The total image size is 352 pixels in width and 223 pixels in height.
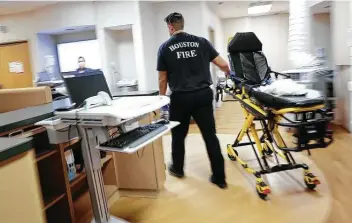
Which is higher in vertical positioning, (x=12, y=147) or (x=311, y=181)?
(x=12, y=147)

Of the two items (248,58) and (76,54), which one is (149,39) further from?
(248,58)

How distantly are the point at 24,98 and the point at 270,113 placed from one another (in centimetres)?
190

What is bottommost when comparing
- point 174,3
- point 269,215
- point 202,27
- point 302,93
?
point 269,215

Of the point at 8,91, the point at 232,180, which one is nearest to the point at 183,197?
the point at 232,180

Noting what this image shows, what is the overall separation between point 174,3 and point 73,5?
195 cm

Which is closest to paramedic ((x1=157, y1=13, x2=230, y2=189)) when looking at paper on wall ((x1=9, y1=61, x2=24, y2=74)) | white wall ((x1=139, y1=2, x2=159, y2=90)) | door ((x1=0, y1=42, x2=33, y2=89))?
white wall ((x1=139, y1=2, x2=159, y2=90))

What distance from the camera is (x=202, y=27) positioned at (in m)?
6.02

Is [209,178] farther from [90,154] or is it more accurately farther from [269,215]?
[90,154]

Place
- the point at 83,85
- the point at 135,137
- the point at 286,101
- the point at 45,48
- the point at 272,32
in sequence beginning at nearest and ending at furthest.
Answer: the point at 135,137 → the point at 83,85 → the point at 286,101 → the point at 45,48 → the point at 272,32

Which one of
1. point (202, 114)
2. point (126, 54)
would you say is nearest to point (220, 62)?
point (202, 114)

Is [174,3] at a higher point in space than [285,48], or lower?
higher

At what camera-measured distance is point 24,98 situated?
7.52ft

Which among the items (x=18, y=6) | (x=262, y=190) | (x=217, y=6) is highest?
(x=18, y=6)

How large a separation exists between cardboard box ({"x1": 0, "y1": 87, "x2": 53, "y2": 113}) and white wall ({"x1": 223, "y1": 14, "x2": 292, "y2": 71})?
8.45 meters
